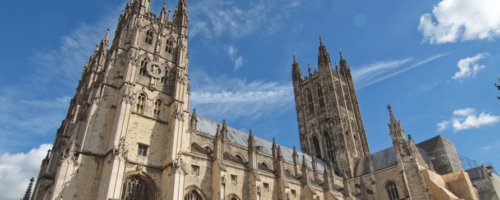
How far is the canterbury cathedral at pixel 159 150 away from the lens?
21297 mm

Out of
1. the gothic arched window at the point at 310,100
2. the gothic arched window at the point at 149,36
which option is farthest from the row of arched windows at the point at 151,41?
the gothic arched window at the point at 310,100

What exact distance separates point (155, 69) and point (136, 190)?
34.2 feet

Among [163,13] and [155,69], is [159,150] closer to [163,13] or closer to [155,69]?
[155,69]

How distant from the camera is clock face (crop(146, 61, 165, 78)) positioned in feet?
88.0

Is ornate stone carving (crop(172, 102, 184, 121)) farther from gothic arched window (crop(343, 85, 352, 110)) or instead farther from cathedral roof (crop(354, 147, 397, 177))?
gothic arched window (crop(343, 85, 352, 110))

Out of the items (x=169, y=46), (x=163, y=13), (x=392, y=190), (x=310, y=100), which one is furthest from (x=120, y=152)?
(x=310, y=100)

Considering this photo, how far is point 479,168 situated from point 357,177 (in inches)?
924

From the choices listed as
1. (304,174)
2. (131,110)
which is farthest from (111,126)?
(304,174)

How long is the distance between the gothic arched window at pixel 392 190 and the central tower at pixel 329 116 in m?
5.84

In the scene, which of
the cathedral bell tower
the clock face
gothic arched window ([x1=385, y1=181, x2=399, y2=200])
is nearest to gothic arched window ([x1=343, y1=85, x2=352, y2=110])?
gothic arched window ([x1=385, y1=181, x2=399, y2=200])

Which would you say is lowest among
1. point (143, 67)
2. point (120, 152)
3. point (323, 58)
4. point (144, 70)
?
point (120, 152)

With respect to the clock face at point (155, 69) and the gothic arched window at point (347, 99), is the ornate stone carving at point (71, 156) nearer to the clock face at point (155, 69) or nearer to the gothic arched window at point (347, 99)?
the clock face at point (155, 69)

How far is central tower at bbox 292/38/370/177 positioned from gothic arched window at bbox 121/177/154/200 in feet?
102

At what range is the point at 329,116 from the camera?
5375 cm
